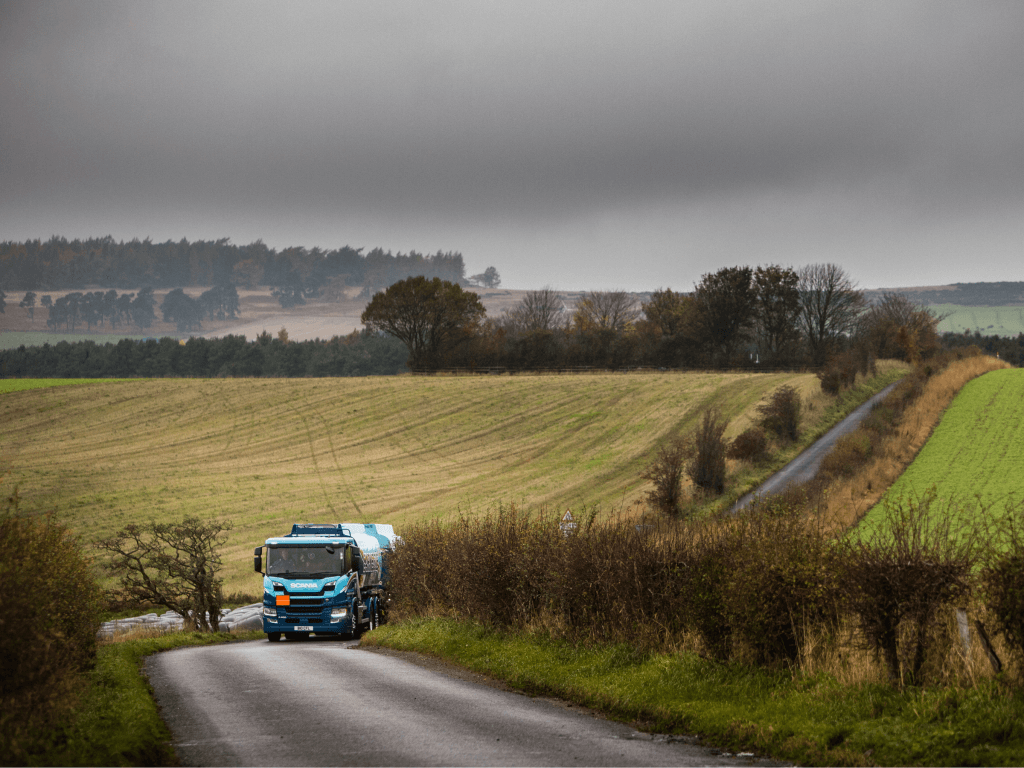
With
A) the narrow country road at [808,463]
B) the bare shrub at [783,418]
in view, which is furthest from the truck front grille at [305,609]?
the bare shrub at [783,418]

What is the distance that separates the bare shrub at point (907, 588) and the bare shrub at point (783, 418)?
44732 mm

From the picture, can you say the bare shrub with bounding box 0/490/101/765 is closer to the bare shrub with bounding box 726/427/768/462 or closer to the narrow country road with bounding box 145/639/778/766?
the narrow country road with bounding box 145/639/778/766

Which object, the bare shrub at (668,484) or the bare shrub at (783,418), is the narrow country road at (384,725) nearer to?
the bare shrub at (668,484)

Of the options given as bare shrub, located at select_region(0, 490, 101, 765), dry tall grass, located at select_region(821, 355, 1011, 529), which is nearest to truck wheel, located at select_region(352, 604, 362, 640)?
dry tall grass, located at select_region(821, 355, 1011, 529)

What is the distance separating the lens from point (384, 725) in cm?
1123

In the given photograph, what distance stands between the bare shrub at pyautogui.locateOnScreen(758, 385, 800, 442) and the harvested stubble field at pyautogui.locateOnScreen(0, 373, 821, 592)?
14.7 feet

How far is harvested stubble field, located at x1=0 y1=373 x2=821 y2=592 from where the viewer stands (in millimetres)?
52844

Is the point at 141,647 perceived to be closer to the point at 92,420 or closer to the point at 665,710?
the point at 665,710

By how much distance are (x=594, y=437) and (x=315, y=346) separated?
83.7 meters

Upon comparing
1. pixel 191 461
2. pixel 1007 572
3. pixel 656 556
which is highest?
pixel 1007 572

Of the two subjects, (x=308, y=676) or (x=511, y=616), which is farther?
(x=511, y=616)

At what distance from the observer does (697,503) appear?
4300 centimetres

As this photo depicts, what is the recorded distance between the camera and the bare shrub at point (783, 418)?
54.4 meters

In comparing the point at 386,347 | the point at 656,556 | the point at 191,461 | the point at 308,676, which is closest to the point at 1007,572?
the point at 656,556
